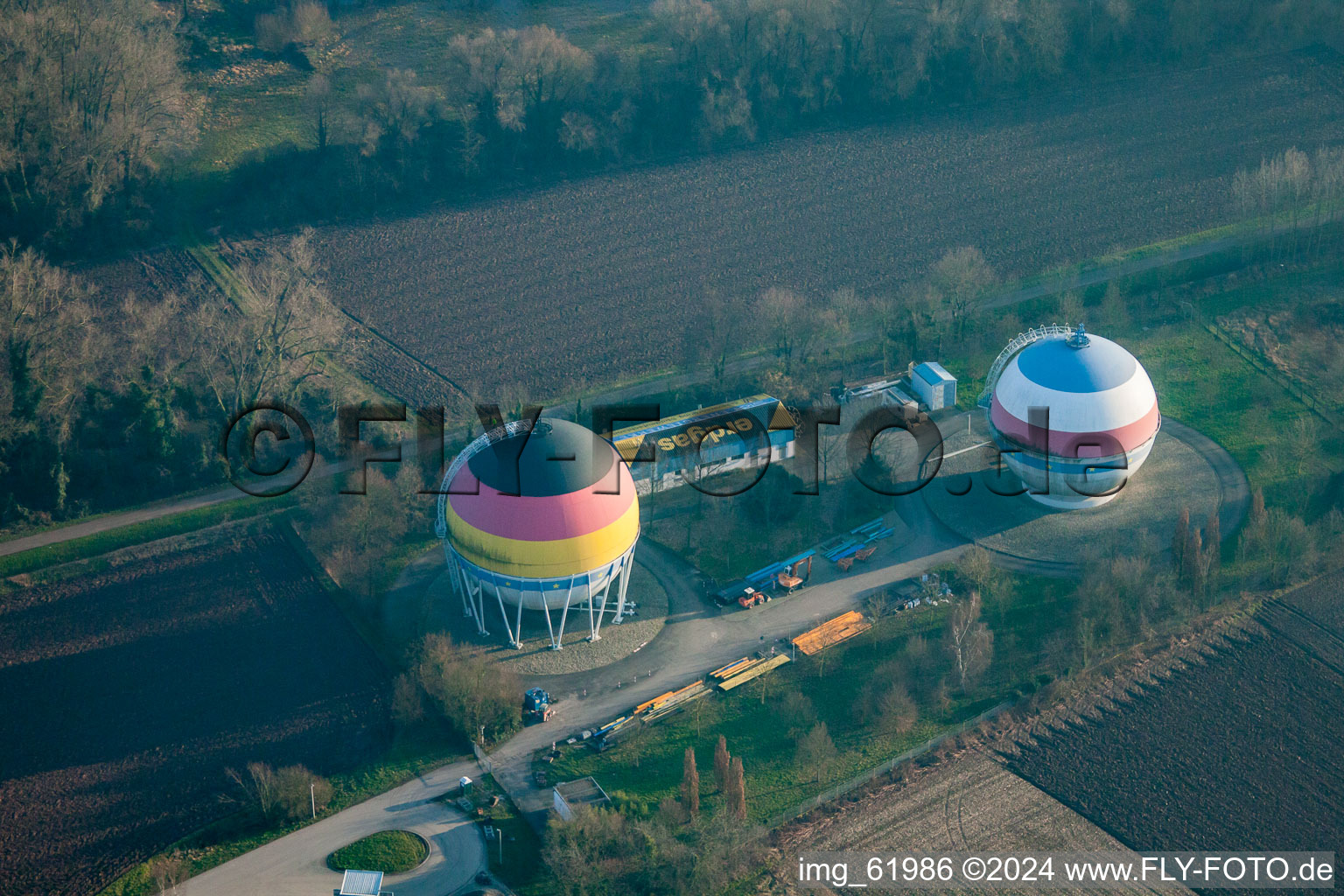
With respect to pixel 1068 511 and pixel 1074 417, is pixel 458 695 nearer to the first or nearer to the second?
pixel 1074 417

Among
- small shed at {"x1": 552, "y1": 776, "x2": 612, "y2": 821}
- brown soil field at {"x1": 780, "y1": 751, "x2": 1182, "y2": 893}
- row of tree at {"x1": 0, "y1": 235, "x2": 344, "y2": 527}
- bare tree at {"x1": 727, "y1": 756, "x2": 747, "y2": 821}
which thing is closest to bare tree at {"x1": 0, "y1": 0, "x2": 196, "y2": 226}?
row of tree at {"x1": 0, "y1": 235, "x2": 344, "y2": 527}

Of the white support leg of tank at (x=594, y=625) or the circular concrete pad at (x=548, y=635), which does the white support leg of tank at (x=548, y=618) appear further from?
the white support leg of tank at (x=594, y=625)

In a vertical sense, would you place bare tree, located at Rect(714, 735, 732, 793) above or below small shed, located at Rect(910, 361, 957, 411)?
below

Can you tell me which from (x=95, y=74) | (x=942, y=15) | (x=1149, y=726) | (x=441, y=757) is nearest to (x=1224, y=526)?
(x=1149, y=726)

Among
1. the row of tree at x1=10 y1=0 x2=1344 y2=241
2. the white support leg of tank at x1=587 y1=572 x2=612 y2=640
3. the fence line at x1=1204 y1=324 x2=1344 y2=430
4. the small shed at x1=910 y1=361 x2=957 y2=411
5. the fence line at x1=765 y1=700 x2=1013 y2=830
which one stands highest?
the row of tree at x1=10 y1=0 x2=1344 y2=241

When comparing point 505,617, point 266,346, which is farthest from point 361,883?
point 266,346

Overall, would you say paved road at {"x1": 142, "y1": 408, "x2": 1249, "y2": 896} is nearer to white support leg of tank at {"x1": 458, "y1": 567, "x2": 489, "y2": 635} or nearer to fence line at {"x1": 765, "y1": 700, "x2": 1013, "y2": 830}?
white support leg of tank at {"x1": 458, "y1": 567, "x2": 489, "y2": 635}

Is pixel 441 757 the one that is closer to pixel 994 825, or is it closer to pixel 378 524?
pixel 378 524

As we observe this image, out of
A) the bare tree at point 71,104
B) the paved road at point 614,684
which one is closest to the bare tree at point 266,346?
the paved road at point 614,684
